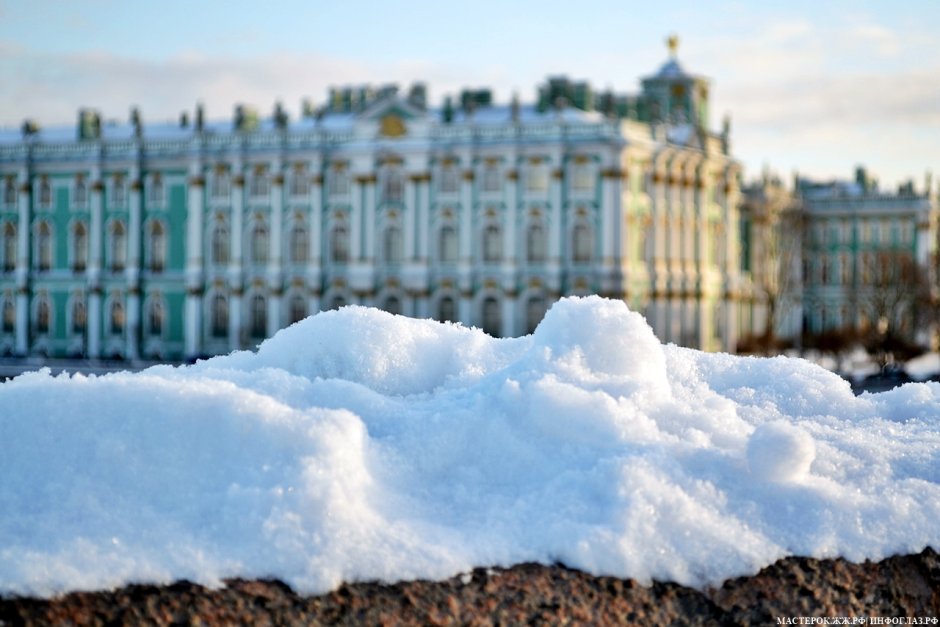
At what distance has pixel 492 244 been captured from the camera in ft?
153

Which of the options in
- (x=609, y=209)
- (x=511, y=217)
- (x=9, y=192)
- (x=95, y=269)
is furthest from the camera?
(x=9, y=192)

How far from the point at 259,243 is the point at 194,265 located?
7.58ft

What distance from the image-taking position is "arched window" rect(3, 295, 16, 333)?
52.6 metres

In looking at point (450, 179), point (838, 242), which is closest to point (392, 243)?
point (450, 179)

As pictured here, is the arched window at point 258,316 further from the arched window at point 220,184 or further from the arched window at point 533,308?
the arched window at point 533,308

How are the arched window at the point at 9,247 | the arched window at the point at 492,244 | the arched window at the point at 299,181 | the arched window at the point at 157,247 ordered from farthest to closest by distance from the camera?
1. the arched window at the point at 9,247
2. the arched window at the point at 157,247
3. the arched window at the point at 299,181
4. the arched window at the point at 492,244

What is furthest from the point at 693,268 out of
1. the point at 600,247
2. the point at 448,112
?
the point at 448,112

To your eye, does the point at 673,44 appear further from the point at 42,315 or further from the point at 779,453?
the point at 779,453

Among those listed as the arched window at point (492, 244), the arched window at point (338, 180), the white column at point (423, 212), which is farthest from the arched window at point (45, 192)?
the arched window at point (492, 244)

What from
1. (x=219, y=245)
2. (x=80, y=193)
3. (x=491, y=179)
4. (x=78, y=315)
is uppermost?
(x=491, y=179)

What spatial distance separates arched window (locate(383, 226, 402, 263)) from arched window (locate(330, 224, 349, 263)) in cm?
141

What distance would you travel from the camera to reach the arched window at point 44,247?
52281 mm

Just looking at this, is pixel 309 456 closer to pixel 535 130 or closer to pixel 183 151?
pixel 535 130

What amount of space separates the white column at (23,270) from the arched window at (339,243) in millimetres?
11555
